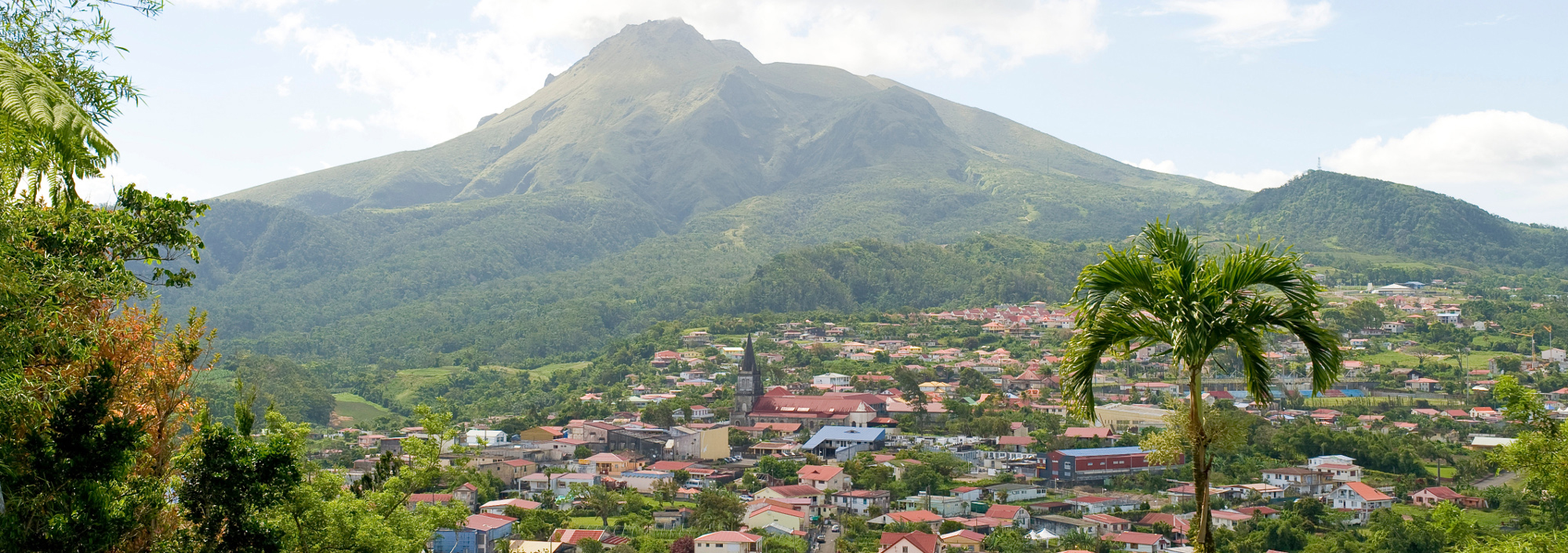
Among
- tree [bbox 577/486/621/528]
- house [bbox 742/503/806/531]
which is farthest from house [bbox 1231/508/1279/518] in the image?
tree [bbox 577/486/621/528]

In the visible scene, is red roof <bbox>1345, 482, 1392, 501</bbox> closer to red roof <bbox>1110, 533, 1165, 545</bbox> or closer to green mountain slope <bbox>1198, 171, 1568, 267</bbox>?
red roof <bbox>1110, 533, 1165, 545</bbox>

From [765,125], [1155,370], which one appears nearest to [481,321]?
[1155,370]

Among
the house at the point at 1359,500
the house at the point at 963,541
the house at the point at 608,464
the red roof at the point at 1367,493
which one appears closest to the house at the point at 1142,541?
the house at the point at 963,541

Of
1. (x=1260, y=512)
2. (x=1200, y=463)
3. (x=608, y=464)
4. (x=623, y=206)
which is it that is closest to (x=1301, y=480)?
(x=1260, y=512)

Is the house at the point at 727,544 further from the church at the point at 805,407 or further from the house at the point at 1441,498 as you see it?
the church at the point at 805,407

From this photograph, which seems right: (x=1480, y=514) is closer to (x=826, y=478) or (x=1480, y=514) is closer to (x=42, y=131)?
(x=826, y=478)

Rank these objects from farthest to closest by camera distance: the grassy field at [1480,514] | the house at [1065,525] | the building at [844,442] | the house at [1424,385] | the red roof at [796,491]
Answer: the house at [1424,385] → the building at [844,442] → the red roof at [796,491] → the house at [1065,525] → the grassy field at [1480,514]

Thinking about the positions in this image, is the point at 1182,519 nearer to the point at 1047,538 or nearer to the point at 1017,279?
the point at 1047,538

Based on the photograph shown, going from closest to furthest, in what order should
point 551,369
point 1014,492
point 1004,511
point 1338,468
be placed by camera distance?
1. point 1004,511
2. point 1014,492
3. point 1338,468
4. point 551,369
